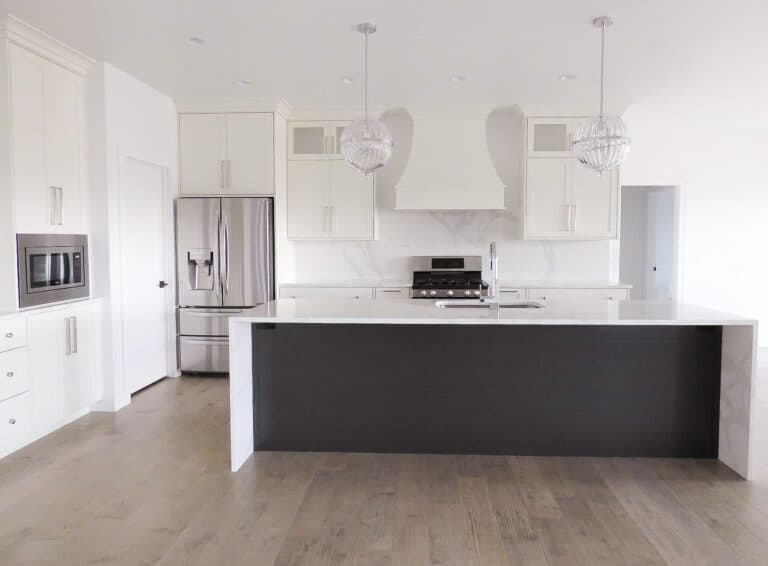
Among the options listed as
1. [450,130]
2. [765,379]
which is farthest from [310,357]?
[765,379]

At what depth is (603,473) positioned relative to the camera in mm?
3221

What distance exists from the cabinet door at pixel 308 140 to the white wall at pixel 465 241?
659mm

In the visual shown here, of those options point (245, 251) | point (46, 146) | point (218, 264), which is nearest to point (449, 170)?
point (245, 251)

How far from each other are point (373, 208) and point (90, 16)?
3.07 m

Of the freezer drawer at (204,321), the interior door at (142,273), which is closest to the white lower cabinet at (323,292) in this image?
the freezer drawer at (204,321)

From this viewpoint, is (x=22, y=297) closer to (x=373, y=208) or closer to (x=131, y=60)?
(x=131, y=60)

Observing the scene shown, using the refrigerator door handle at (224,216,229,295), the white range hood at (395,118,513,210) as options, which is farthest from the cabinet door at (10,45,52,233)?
the white range hood at (395,118,513,210)

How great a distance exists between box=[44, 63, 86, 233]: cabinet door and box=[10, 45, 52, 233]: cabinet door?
2.8 inches

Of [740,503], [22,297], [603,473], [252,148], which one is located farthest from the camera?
[252,148]

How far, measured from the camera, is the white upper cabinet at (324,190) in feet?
19.7

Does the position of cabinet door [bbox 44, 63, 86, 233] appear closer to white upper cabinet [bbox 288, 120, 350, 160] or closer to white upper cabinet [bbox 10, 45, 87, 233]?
white upper cabinet [bbox 10, 45, 87, 233]

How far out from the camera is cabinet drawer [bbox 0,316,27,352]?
346cm

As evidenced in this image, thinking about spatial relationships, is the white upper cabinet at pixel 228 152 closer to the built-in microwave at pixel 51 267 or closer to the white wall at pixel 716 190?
the built-in microwave at pixel 51 267

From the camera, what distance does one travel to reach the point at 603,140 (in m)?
3.60
